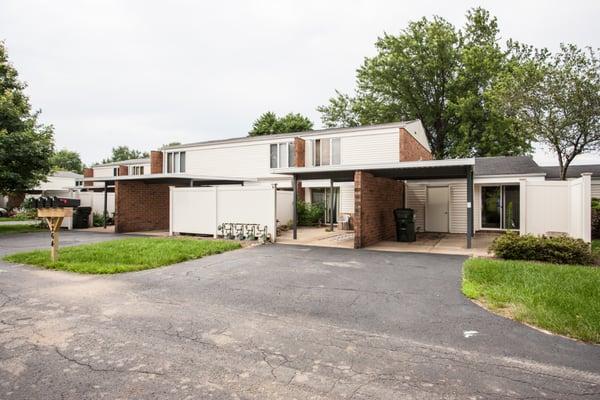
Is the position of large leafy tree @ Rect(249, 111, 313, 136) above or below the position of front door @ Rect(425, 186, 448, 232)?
above

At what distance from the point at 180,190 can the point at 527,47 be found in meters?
27.2

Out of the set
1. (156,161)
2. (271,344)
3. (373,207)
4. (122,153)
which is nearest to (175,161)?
(156,161)

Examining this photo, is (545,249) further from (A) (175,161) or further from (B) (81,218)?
(A) (175,161)

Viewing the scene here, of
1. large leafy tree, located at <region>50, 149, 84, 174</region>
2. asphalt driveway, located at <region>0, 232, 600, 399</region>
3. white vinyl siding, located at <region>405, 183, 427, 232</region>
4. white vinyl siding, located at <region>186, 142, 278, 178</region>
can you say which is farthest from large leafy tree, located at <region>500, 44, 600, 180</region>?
large leafy tree, located at <region>50, 149, 84, 174</region>

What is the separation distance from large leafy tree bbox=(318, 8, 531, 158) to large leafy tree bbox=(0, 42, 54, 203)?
24.5m

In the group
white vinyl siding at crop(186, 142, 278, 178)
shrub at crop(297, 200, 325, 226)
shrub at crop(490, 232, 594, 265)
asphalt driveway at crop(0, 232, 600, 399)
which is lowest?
asphalt driveway at crop(0, 232, 600, 399)

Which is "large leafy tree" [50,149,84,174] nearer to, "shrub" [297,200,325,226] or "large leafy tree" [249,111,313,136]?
"large leafy tree" [249,111,313,136]

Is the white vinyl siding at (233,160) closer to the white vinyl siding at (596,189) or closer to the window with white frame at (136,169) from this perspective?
the window with white frame at (136,169)

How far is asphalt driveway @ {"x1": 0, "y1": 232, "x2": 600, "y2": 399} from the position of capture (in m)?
2.96

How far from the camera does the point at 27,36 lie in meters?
12.5

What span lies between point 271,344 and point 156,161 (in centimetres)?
2373

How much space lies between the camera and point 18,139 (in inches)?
611

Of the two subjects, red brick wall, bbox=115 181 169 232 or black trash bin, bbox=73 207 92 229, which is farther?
Answer: black trash bin, bbox=73 207 92 229

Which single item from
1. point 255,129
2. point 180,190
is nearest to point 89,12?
point 180,190
